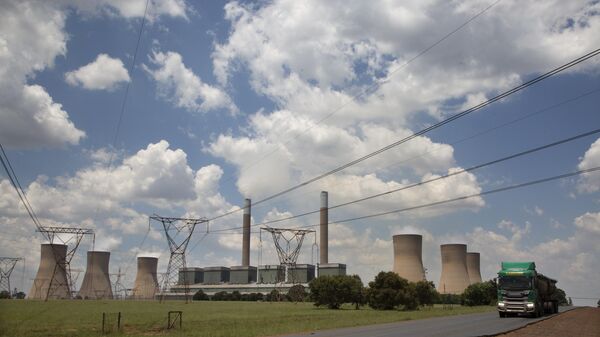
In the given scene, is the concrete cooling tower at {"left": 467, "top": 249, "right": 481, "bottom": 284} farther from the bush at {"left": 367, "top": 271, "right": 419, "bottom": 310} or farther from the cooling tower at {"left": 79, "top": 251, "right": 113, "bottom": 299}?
the cooling tower at {"left": 79, "top": 251, "right": 113, "bottom": 299}

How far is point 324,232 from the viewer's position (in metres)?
143

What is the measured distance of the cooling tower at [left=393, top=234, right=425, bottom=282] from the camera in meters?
101

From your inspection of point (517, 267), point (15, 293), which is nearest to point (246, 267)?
point (15, 293)

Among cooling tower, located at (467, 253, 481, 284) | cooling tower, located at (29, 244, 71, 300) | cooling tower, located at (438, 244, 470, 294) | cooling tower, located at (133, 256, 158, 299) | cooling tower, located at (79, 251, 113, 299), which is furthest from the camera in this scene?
cooling tower, located at (133, 256, 158, 299)

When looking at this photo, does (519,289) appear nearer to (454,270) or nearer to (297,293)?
(454,270)

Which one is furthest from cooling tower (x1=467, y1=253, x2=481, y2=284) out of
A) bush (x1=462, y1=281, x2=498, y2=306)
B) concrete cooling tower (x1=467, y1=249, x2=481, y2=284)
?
bush (x1=462, y1=281, x2=498, y2=306)

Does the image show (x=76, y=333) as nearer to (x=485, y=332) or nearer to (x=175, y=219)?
(x=485, y=332)

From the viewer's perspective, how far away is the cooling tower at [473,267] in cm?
11644

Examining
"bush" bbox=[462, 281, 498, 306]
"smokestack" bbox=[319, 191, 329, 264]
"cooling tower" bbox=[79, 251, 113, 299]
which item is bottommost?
"bush" bbox=[462, 281, 498, 306]

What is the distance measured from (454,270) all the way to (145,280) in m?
85.4

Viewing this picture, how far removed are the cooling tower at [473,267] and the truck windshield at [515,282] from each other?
85595 mm

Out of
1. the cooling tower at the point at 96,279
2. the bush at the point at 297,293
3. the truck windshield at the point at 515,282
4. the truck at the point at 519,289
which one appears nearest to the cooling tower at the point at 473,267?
the bush at the point at 297,293

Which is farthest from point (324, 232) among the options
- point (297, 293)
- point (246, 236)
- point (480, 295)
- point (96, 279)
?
point (480, 295)

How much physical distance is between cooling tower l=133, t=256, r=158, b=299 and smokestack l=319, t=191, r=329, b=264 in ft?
154
